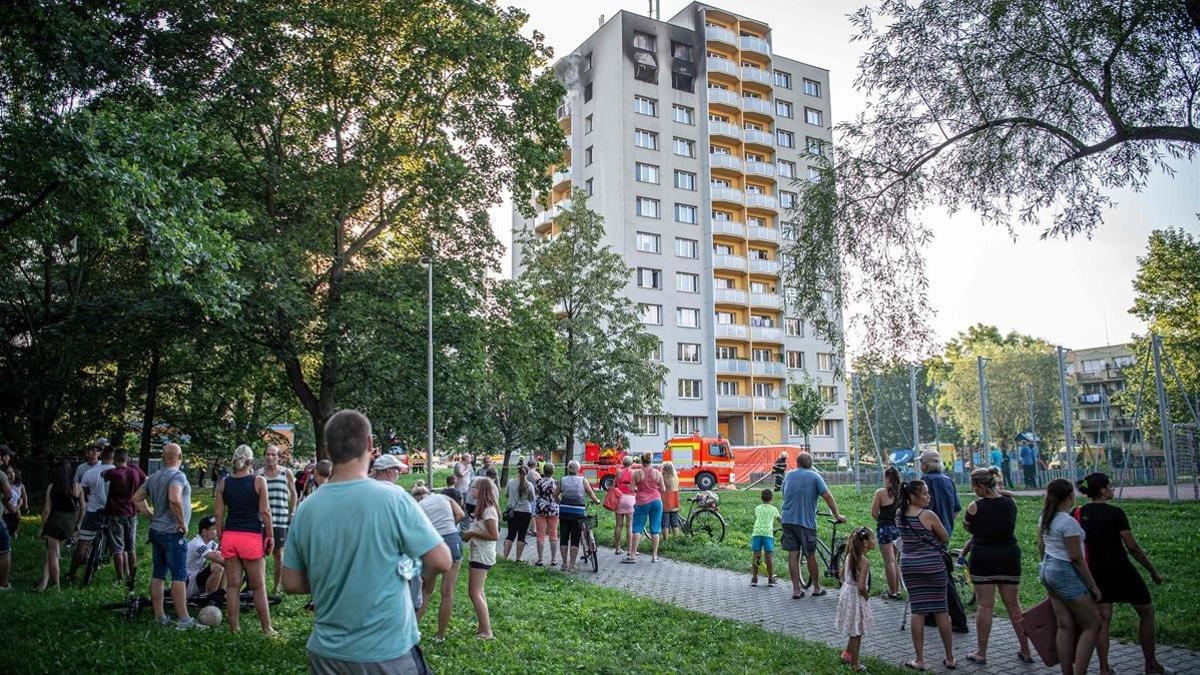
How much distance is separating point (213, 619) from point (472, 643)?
9.73 feet

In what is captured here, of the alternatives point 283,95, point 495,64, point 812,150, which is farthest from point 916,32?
point 283,95

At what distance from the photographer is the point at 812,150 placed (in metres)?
11.4

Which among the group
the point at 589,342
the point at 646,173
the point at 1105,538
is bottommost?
the point at 1105,538

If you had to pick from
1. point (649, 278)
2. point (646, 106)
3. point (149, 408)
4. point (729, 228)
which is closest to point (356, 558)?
point (149, 408)

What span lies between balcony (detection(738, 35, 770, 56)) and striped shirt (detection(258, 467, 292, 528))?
57.0 metres

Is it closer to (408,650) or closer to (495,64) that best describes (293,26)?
(495,64)

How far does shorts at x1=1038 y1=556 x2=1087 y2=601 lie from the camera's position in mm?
6793

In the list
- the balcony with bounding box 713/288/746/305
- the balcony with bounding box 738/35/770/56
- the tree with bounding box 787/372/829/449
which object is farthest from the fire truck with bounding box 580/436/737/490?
the balcony with bounding box 738/35/770/56

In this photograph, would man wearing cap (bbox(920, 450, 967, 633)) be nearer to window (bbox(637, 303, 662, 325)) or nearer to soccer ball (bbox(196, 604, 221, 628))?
soccer ball (bbox(196, 604, 221, 628))

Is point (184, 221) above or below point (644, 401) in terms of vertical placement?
above

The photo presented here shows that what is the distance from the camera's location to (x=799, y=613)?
10.7 metres

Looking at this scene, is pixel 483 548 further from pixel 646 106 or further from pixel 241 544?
pixel 646 106

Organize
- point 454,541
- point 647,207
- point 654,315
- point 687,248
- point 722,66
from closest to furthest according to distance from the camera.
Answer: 1. point 454,541
2. point 654,315
3. point 647,207
4. point 687,248
5. point 722,66

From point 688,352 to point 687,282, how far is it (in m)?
4.95
